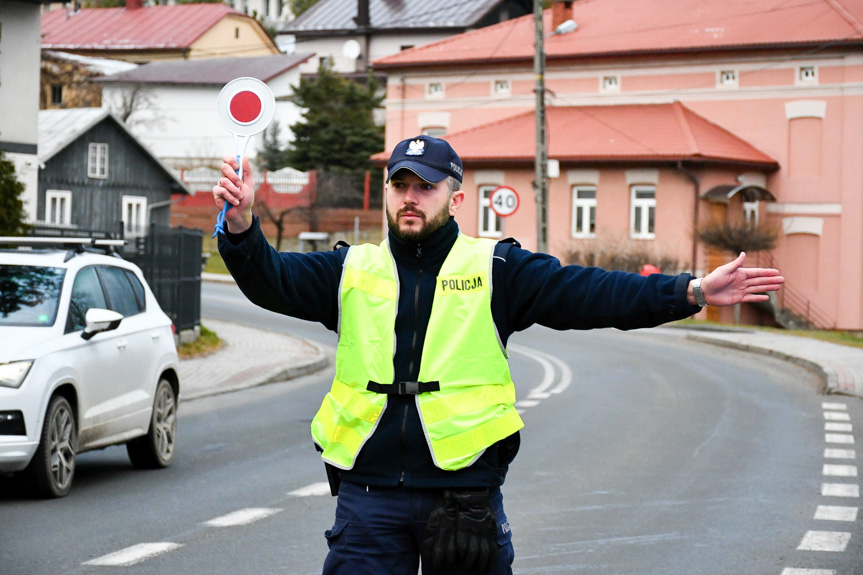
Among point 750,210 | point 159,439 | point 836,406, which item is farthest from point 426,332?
point 750,210

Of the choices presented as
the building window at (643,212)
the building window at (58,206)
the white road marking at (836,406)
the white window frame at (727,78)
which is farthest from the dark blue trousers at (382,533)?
the white window frame at (727,78)

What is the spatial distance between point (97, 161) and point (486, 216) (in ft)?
43.4

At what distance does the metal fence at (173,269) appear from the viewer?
70.9 ft

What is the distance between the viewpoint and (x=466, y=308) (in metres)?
4.36

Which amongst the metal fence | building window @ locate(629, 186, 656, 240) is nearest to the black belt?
the metal fence

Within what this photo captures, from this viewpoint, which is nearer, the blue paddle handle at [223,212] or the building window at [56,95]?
the blue paddle handle at [223,212]

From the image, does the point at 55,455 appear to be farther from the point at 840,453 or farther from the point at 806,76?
the point at 806,76

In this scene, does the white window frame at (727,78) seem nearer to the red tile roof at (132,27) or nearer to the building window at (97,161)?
the building window at (97,161)

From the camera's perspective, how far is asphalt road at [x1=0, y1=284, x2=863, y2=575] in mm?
7707

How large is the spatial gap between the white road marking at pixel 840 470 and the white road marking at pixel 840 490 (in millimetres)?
512

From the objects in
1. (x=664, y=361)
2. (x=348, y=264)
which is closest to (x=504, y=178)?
(x=664, y=361)

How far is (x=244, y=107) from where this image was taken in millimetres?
4531

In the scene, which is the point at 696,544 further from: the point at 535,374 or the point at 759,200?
the point at 759,200

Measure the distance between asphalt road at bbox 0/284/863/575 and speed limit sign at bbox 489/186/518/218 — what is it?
49.2 feet
